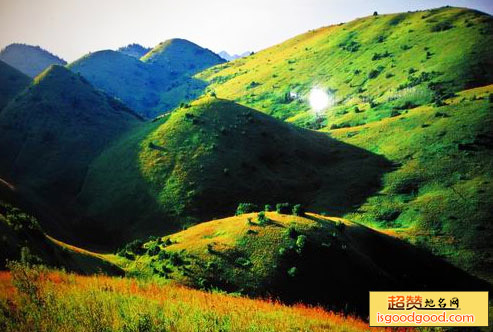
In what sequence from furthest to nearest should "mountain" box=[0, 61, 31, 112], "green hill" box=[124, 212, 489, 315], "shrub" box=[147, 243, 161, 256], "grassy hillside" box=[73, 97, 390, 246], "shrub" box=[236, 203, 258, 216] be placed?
"mountain" box=[0, 61, 31, 112] < "grassy hillside" box=[73, 97, 390, 246] < "shrub" box=[236, 203, 258, 216] < "shrub" box=[147, 243, 161, 256] < "green hill" box=[124, 212, 489, 315]

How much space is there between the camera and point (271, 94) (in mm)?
164250

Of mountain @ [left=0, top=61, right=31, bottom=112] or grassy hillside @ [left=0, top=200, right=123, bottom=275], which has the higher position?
mountain @ [left=0, top=61, right=31, bottom=112]

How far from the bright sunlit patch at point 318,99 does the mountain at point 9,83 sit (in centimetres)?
10916

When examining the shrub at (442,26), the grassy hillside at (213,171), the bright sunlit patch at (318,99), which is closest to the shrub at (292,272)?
the grassy hillside at (213,171)

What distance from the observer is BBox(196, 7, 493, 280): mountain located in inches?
2191

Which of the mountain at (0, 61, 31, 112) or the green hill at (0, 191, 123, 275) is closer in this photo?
the green hill at (0, 191, 123, 275)

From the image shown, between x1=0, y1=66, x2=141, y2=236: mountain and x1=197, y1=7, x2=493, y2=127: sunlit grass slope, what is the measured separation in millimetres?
69754

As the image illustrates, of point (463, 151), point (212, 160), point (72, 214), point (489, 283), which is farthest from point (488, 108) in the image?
point (72, 214)

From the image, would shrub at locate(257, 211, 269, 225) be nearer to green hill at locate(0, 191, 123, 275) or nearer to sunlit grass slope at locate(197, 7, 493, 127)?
green hill at locate(0, 191, 123, 275)

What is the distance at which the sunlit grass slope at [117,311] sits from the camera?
968cm

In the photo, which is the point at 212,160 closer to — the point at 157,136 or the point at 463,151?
the point at 157,136

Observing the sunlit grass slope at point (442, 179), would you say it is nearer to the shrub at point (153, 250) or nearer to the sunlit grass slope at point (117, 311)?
the shrub at point (153, 250)

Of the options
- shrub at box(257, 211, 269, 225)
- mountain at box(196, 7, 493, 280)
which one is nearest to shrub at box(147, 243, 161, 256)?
shrub at box(257, 211, 269, 225)

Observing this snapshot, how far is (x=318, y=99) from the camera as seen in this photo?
141250 mm
